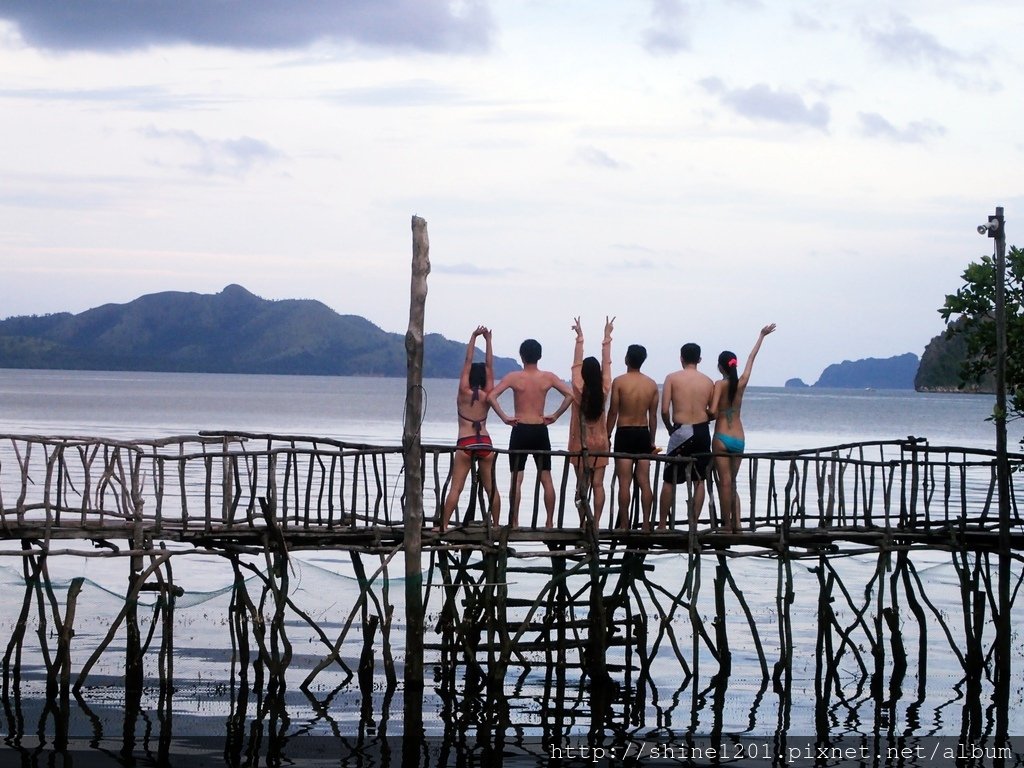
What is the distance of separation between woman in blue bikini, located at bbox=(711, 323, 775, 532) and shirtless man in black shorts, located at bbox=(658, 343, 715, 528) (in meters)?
0.12

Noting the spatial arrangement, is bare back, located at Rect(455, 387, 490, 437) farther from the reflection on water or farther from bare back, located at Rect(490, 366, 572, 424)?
the reflection on water

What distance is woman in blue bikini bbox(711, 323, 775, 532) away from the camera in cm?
1708

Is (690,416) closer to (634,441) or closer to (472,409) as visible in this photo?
A: (634,441)

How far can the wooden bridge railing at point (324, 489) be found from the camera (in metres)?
16.8

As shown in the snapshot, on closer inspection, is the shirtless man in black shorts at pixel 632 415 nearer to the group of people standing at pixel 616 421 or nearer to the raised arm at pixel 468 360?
the group of people standing at pixel 616 421

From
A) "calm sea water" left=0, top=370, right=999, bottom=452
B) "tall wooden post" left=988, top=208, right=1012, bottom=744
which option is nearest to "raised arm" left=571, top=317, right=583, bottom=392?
"tall wooden post" left=988, top=208, right=1012, bottom=744

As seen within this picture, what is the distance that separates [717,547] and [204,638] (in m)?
9.67

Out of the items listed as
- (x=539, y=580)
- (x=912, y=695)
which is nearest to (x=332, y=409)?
(x=539, y=580)

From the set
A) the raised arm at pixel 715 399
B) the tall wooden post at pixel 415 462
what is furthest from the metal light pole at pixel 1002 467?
the tall wooden post at pixel 415 462

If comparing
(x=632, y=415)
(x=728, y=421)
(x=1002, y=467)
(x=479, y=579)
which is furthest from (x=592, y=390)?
(x=1002, y=467)

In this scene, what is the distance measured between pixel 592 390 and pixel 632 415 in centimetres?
69

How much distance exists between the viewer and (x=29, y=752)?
15.9m

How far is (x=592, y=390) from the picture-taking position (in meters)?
16.8

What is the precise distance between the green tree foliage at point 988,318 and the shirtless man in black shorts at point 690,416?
10.7ft
